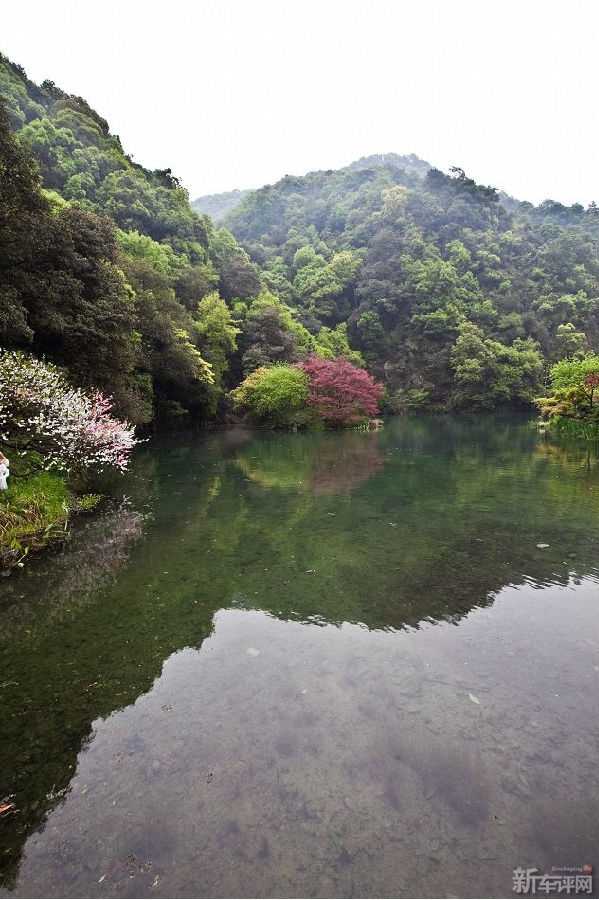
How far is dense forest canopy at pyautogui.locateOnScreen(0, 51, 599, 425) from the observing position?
13516 millimetres

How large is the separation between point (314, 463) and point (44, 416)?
33.2 ft

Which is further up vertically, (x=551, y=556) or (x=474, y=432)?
(x=551, y=556)

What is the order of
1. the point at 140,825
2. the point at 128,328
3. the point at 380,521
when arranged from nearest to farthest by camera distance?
the point at 140,825 < the point at 380,521 < the point at 128,328

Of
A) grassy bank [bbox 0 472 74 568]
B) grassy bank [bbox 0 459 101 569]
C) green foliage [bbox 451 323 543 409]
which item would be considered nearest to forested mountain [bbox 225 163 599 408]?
green foliage [bbox 451 323 543 409]

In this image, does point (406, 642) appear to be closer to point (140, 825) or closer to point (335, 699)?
point (335, 699)

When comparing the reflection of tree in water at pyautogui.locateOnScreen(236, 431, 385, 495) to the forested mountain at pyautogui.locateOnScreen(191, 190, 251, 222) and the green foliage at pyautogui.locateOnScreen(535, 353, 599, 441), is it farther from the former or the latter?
the forested mountain at pyautogui.locateOnScreen(191, 190, 251, 222)

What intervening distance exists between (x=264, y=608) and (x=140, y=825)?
3.34m

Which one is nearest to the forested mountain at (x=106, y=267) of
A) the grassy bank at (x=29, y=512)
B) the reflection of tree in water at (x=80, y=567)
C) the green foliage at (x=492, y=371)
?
the grassy bank at (x=29, y=512)

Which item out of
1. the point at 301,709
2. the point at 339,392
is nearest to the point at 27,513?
the point at 301,709

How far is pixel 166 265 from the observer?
32.2m

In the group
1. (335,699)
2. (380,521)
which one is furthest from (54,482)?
(335,699)

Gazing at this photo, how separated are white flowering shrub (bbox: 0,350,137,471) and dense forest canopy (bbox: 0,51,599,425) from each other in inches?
96.7

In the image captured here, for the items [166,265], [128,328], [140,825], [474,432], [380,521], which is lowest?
[474,432]

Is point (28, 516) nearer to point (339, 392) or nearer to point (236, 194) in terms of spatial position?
point (339, 392)
